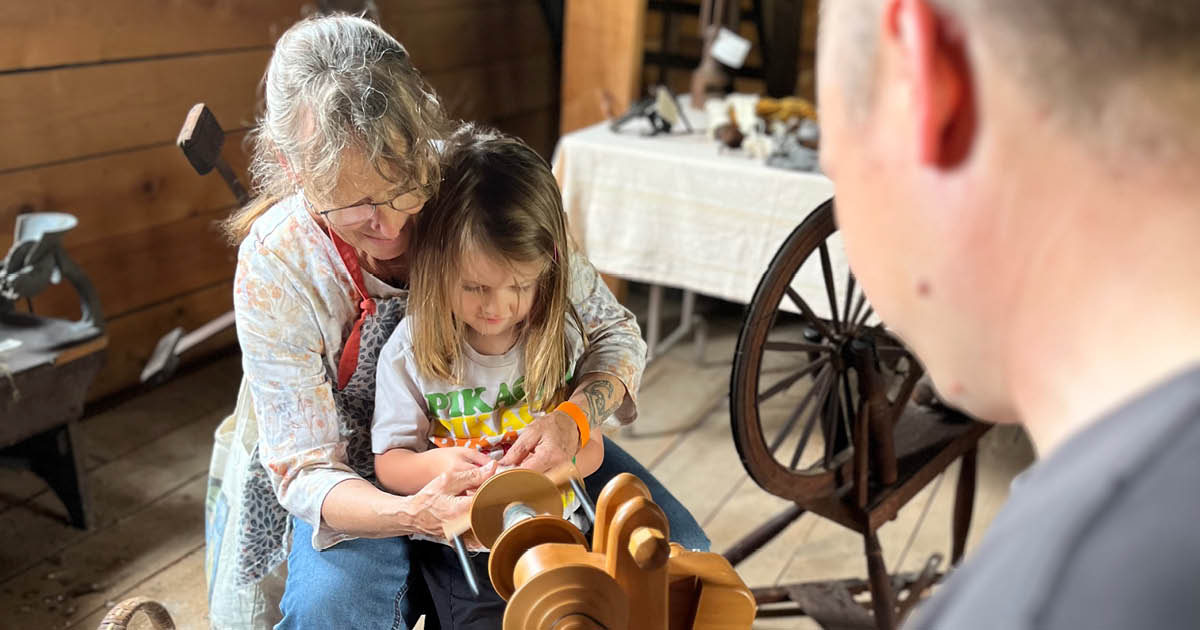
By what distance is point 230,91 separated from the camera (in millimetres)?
2963

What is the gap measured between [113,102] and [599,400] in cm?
187

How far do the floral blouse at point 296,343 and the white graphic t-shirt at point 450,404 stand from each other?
Answer: 0.07 m

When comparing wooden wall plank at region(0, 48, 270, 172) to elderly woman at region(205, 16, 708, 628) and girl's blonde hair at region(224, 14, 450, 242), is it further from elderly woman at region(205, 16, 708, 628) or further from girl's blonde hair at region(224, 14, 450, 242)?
girl's blonde hair at region(224, 14, 450, 242)

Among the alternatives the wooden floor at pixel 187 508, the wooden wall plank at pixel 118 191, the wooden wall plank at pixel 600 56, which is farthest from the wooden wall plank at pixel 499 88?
the wooden floor at pixel 187 508

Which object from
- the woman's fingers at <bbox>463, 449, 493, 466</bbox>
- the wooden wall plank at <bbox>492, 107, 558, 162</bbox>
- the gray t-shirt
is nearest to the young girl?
the woman's fingers at <bbox>463, 449, 493, 466</bbox>

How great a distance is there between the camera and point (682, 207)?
2.65 meters

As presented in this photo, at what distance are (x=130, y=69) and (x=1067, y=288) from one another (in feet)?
8.78

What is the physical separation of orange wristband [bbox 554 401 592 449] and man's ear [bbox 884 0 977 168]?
0.88 meters

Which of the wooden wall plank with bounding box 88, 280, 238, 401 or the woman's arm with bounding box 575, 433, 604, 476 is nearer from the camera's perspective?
the woman's arm with bounding box 575, 433, 604, 476

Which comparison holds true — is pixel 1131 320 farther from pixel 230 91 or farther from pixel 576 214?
pixel 230 91

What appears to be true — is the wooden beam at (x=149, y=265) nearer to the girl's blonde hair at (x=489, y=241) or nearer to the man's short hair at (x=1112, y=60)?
the girl's blonde hair at (x=489, y=241)

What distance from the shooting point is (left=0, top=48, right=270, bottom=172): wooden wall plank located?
7.99 ft

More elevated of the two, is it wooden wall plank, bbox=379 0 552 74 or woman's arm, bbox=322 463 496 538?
wooden wall plank, bbox=379 0 552 74

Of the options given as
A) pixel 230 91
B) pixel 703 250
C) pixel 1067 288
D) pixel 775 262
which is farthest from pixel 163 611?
pixel 230 91
